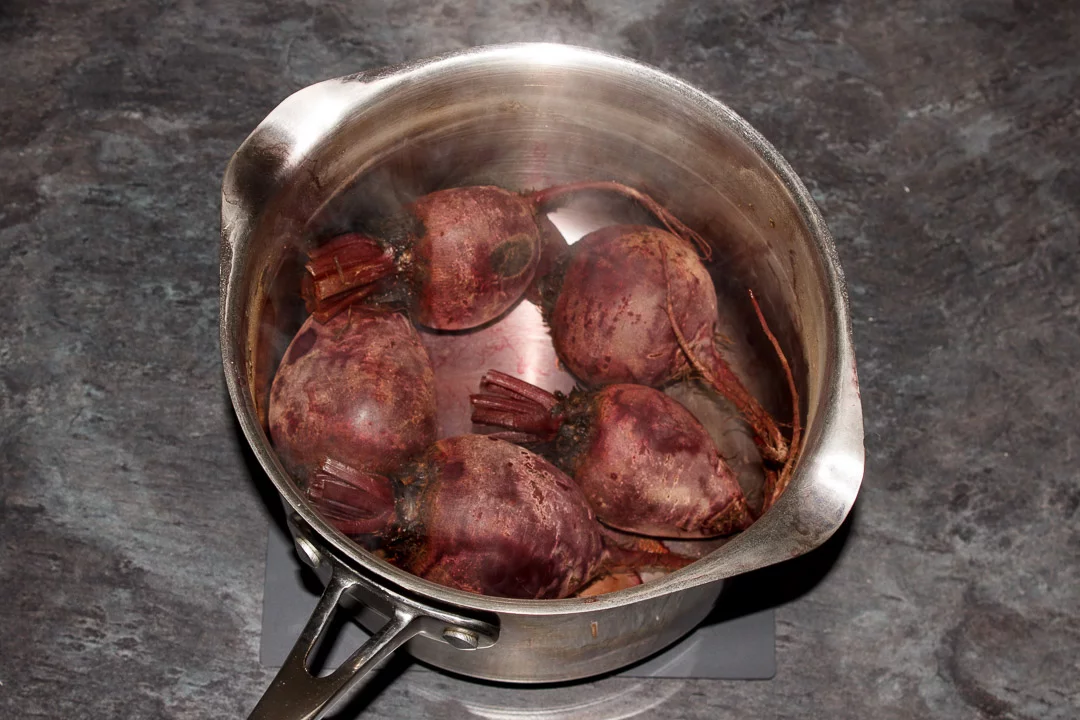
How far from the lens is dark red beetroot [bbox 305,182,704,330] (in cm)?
99

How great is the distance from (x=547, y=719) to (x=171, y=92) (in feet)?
3.14

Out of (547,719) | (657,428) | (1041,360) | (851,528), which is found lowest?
(547,719)

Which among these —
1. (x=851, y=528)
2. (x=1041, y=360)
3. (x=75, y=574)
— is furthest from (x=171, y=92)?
(x=1041, y=360)

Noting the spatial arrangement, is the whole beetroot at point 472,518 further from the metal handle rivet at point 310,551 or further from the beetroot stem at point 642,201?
the beetroot stem at point 642,201

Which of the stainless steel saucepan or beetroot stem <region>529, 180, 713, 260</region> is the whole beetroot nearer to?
the stainless steel saucepan

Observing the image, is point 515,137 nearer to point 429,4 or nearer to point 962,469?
point 429,4

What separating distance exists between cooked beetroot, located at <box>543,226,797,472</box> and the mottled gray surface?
0.27 m

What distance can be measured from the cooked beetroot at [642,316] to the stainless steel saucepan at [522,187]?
2.5 inches

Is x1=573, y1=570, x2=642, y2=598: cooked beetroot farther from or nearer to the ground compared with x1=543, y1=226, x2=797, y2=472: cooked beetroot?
nearer to the ground

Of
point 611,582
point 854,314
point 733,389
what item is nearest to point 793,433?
point 733,389

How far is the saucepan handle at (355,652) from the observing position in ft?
2.49

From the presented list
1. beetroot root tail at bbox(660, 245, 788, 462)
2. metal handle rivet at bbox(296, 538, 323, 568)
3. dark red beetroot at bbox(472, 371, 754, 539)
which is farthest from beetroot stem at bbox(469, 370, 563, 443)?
metal handle rivet at bbox(296, 538, 323, 568)

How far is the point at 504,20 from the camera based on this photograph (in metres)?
1.39

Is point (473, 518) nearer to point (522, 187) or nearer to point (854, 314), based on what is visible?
point (522, 187)
